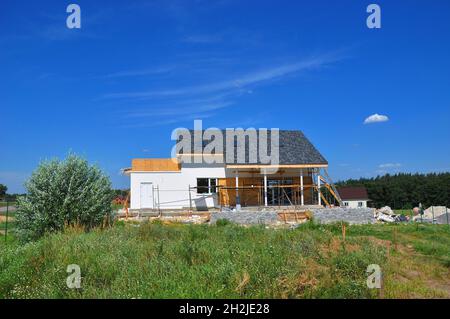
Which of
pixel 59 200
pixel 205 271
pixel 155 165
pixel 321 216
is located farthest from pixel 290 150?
pixel 205 271

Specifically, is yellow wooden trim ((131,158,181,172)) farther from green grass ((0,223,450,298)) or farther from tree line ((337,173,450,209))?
tree line ((337,173,450,209))

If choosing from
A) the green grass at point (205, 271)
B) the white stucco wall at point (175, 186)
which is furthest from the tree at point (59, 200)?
the white stucco wall at point (175, 186)

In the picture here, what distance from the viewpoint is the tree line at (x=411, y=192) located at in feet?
212

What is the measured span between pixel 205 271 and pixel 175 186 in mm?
22783

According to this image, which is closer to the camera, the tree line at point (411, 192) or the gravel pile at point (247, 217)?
the gravel pile at point (247, 217)

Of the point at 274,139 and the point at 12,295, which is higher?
the point at 274,139

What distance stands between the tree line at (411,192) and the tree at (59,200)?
57.8 meters

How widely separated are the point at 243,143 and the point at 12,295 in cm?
2637

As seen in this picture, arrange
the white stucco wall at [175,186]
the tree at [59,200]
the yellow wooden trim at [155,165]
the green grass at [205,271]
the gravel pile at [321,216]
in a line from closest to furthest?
the green grass at [205,271]
the tree at [59,200]
the gravel pile at [321,216]
the white stucco wall at [175,186]
the yellow wooden trim at [155,165]

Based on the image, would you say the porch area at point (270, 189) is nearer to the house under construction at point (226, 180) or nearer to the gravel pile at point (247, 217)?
the house under construction at point (226, 180)

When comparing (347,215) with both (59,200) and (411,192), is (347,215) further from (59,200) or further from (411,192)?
(411,192)
